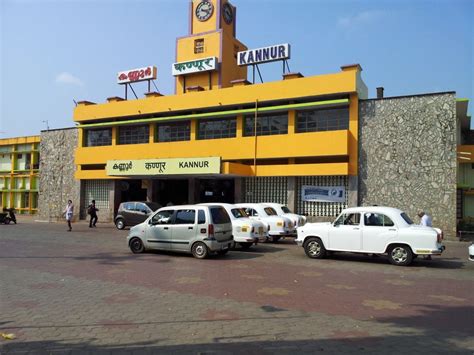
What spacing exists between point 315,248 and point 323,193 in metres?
11.1

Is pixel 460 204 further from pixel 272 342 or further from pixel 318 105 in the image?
pixel 272 342

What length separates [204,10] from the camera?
107ft

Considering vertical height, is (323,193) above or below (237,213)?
above

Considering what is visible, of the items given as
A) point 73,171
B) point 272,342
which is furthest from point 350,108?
point 73,171

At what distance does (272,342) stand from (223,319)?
120cm

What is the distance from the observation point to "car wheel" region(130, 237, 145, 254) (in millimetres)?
14070

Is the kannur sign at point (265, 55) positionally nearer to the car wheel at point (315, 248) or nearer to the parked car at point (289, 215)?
the parked car at point (289, 215)

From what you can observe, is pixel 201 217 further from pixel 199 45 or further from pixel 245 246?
pixel 199 45

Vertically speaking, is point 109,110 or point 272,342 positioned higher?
point 109,110

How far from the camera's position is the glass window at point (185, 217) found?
1312 centimetres

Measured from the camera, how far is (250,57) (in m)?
28.5

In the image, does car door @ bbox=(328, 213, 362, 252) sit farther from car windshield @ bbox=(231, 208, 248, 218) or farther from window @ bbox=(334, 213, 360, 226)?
car windshield @ bbox=(231, 208, 248, 218)

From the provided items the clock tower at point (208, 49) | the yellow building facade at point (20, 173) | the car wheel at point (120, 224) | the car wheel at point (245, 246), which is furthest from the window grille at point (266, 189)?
the yellow building facade at point (20, 173)

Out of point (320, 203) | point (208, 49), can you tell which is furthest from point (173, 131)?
point (320, 203)
